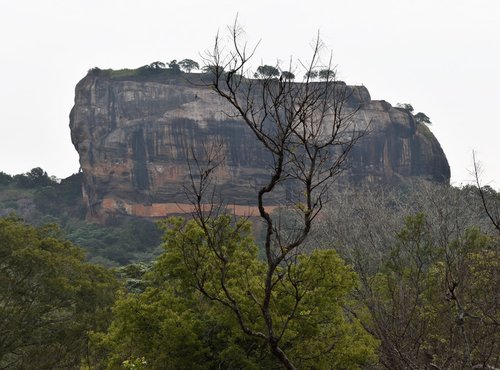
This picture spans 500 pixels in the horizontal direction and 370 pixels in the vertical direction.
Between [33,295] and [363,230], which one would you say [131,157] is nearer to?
[363,230]

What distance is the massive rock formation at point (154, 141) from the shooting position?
73.8m

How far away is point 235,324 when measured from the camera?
11.2 metres

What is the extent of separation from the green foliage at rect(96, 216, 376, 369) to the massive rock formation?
198ft

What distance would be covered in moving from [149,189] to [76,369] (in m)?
57.2

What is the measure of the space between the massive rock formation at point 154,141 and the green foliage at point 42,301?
177 feet

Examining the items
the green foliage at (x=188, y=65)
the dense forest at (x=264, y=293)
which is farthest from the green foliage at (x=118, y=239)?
the dense forest at (x=264, y=293)

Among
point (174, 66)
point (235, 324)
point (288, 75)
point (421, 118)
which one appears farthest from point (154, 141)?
point (288, 75)

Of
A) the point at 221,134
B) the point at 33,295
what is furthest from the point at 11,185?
the point at 33,295

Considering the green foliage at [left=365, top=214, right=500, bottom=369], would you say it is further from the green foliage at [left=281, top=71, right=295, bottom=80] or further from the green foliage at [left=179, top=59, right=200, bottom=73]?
the green foliage at [left=179, top=59, right=200, bottom=73]

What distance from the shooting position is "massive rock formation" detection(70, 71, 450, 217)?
242 feet

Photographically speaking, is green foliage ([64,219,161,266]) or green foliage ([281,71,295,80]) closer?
green foliage ([281,71,295,80])

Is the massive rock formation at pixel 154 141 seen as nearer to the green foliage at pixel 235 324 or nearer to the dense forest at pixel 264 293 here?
the dense forest at pixel 264 293

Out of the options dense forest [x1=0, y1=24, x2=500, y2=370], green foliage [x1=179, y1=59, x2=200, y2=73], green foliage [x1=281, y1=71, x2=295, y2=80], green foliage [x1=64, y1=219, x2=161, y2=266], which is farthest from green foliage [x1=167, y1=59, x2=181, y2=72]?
green foliage [x1=281, y1=71, x2=295, y2=80]

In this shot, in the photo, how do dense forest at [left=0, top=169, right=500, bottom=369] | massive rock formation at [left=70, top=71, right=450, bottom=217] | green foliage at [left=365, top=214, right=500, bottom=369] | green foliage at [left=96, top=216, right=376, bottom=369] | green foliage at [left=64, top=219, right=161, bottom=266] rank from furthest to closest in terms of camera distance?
massive rock formation at [left=70, top=71, right=450, bottom=217], green foliage at [left=64, top=219, right=161, bottom=266], green foliage at [left=96, top=216, right=376, bottom=369], dense forest at [left=0, top=169, right=500, bottom=369], green foliage at [left=365, top=214, right=500, bottom=369]
